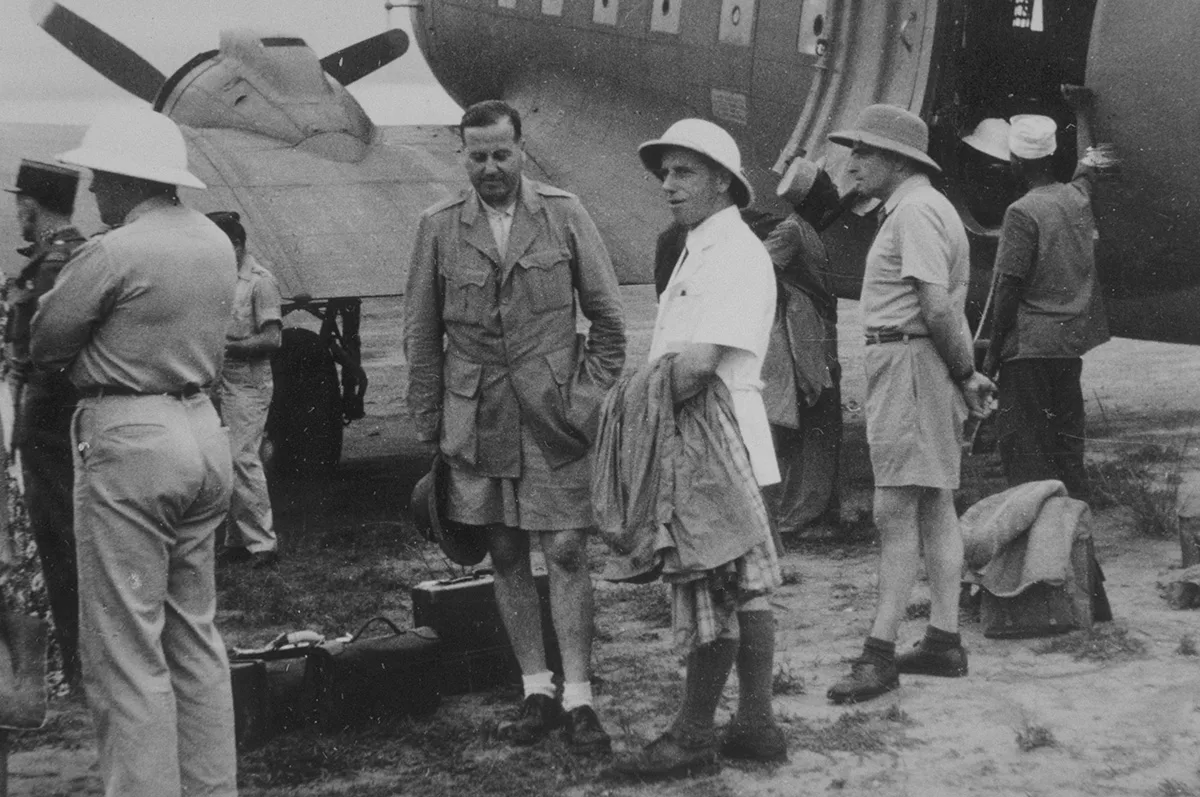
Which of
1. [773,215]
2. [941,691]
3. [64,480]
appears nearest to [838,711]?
[941,691]

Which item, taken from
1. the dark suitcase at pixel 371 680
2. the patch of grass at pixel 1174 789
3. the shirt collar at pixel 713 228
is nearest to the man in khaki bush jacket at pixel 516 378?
the dark suitcase at pixel 371 680

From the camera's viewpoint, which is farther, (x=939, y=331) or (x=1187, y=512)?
(x=1187, y=512)

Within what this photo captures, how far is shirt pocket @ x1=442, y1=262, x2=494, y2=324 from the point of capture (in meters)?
5.20

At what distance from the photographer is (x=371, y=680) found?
5242 mm

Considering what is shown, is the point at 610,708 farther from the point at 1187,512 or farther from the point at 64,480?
the point at 1187,512

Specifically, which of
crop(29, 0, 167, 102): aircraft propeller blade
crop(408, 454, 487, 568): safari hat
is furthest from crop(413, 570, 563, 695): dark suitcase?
crop(29, 0, 167, 102): aircraft propeller blade

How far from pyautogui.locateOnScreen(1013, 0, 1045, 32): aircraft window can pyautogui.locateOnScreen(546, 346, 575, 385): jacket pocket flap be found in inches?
227

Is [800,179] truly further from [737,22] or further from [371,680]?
[371,680]

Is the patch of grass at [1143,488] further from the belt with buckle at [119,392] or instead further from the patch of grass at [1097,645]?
the belt with buckle at [119,392]

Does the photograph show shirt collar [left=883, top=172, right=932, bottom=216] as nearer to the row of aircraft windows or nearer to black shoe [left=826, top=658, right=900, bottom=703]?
black shoe [left=826, top=658, right=900, bottom=703]

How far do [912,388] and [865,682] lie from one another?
3.45ft

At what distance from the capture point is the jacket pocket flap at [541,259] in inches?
205

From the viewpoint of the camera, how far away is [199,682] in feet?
14.0

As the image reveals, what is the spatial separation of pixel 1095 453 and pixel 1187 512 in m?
3.29
